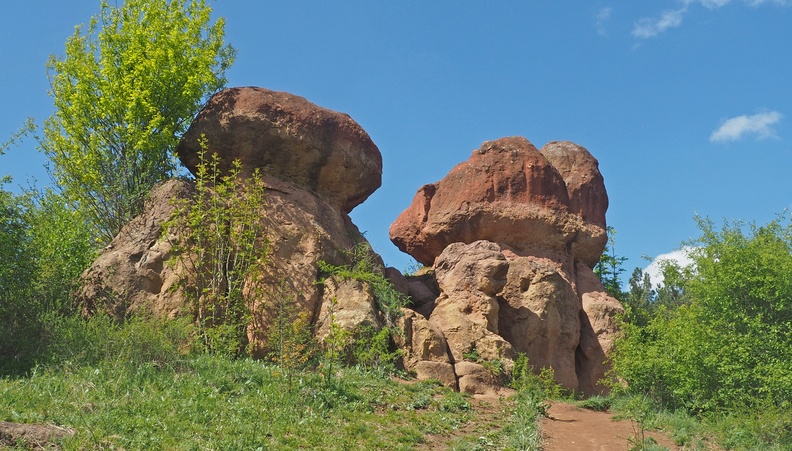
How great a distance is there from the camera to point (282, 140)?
18.9 m

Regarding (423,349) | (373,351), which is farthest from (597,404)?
(373,351)

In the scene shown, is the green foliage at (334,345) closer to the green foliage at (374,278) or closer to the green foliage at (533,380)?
the green foliage at (374,278)

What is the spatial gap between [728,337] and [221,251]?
10537 millimetres

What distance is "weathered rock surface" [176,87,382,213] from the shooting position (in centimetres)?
1886

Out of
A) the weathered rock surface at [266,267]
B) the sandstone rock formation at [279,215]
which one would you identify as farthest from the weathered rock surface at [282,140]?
the weathered rock surface at [266,267]

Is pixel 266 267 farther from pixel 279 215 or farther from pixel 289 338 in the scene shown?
pixel 289 338

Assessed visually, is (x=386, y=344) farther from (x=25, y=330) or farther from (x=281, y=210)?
(x=25, y=330)

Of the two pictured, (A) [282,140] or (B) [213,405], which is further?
(A) [282,140]

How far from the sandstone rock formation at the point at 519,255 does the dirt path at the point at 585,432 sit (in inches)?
68.7

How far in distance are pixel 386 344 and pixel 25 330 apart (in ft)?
22.3

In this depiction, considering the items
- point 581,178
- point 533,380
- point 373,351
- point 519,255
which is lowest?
point 533,380

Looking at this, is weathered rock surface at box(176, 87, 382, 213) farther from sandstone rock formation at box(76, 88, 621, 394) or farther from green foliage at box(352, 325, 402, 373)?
green foliage at box(352, 325, 402, 373)

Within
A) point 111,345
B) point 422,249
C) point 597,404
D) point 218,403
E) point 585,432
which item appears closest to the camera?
point 218,403

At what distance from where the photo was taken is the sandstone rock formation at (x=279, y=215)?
1656 cm
